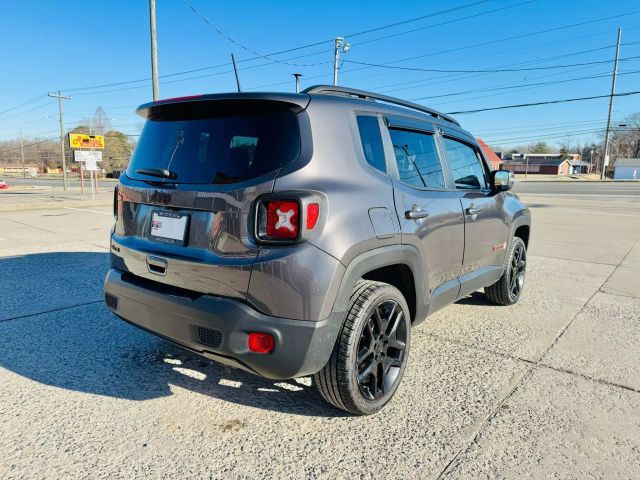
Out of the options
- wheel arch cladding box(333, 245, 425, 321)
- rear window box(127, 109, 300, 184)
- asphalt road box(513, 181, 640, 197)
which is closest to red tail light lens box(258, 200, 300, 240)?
rear window box(127, 109, 300, 184)

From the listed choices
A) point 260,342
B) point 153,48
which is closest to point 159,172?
point 260,342

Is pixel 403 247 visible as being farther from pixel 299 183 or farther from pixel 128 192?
pixel 128 192

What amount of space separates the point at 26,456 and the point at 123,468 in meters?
0.50

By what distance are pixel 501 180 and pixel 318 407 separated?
266 cm

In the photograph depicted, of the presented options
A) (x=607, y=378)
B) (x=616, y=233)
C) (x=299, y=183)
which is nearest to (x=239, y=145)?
(x=299, y=183)

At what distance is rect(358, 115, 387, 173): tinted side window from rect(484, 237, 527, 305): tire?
2423mm

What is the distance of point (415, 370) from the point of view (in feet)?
10.5

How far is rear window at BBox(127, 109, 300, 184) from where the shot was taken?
7.43 ft

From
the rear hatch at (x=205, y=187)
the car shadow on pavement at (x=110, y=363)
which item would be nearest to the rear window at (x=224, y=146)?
the rear hatch at (x=205, y=187)

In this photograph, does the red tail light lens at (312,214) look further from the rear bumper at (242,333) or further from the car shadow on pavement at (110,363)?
the car shadow on pavement at (110,363)

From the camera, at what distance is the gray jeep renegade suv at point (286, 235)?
214 cm

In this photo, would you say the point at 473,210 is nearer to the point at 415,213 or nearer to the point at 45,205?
the point at 415,213

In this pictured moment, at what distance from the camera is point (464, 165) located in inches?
151

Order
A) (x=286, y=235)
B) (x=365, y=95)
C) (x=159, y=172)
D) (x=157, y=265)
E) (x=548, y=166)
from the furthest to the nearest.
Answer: (x=548, y=166)
(x=365, y=95)
(x=159, y=172)
(x=157, y=265)
(x=286, y=235)
